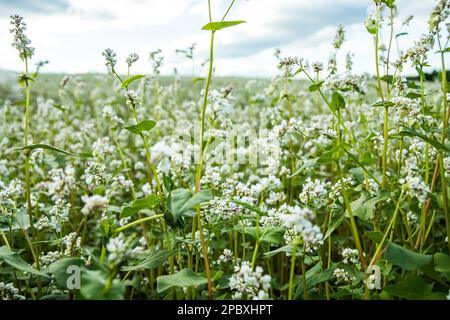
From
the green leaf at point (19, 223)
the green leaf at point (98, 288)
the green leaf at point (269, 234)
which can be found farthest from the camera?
the green leaf at point (19, 223)

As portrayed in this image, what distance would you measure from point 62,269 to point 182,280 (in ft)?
1.93

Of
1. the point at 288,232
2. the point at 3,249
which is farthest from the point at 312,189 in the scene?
the point at 3,249

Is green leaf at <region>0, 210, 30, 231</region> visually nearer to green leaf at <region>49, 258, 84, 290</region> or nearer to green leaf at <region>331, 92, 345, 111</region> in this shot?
green leaf at <region>49, 258, 84, 290</region>

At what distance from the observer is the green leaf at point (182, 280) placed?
1.95 metres

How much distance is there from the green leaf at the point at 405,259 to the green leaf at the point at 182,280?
90cm

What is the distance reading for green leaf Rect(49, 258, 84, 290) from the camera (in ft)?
5.86

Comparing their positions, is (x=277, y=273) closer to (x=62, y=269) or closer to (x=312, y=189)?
(x=312, y=189)

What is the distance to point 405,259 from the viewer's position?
1752mm

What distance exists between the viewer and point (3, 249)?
6.52 feet

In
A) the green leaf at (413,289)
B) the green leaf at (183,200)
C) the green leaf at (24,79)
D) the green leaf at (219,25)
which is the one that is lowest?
the green leaf at (413,289)

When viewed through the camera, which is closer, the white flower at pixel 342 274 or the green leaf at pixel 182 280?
the green leaf at pixel 182 280

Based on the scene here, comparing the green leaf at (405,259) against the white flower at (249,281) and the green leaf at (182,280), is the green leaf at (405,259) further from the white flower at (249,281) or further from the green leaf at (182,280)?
the green leaf at (182,280)

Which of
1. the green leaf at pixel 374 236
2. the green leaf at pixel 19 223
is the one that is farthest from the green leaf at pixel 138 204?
the green leaf at pixel 374 236
